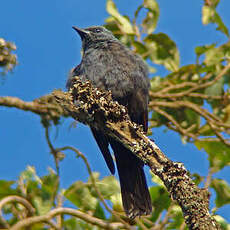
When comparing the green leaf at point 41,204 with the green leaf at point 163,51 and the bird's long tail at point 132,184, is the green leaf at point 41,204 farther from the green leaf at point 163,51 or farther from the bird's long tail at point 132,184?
the green leaf at point 163,51

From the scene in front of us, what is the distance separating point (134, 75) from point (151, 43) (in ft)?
5.28

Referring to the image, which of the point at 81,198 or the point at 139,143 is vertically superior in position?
the point at 139,143

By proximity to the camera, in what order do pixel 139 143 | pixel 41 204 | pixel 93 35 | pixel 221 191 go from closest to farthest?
pixel 41 204 < pixel 139 143 < pixel 221 191 < pixel 93 35

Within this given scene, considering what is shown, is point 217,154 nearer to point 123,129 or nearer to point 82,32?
point 123,129

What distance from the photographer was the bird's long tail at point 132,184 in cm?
422

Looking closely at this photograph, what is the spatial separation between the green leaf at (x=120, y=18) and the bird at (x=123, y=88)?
0.97 metres

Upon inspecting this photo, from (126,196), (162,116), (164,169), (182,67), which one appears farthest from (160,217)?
(182,67)

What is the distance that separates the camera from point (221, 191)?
4.10 meters

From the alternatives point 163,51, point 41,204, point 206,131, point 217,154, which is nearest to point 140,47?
point 163,51

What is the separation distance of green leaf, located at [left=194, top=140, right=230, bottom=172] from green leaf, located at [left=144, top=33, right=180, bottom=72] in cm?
214

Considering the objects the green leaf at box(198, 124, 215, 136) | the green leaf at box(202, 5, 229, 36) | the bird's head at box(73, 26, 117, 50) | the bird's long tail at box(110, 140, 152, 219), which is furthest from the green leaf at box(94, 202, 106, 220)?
Result: the green leaf at box(202, 5, 229, 36)

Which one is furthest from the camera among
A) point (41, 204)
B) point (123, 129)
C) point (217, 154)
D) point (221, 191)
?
point (217, 154)

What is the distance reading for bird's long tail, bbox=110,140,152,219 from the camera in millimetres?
4219

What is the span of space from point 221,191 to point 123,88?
4.29 ft
